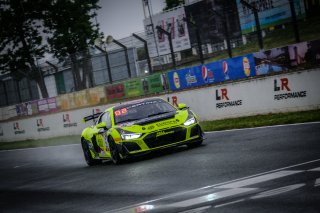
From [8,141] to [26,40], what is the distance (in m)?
17.2

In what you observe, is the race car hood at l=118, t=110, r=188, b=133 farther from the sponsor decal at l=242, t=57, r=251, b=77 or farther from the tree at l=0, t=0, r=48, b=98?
the tree at l=0, t=0, r=48, b=98

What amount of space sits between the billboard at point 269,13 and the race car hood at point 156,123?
9.91m

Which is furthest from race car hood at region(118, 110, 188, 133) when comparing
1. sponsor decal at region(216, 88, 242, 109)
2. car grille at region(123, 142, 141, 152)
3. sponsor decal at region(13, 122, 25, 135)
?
sponsor decal at region(13, 122, 25, 135)

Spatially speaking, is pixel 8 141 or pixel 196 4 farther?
pixel 196 4

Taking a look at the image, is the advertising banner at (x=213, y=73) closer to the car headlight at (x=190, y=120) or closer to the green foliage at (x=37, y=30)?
the car headlight at (x=190, y=120)

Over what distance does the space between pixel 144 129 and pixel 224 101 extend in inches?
304

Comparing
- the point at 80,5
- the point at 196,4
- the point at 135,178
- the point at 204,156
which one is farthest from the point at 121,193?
the point at 80,5

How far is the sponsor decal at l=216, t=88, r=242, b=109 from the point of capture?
20.0m

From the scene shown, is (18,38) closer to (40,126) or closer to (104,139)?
(40,126)

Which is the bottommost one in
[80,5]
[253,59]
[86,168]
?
[86,168]

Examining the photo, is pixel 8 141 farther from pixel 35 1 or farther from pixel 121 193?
pixel 121 193

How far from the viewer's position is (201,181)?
8.97 meters

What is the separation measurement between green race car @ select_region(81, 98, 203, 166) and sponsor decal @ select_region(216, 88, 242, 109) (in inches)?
224

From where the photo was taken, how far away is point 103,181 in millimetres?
11398
